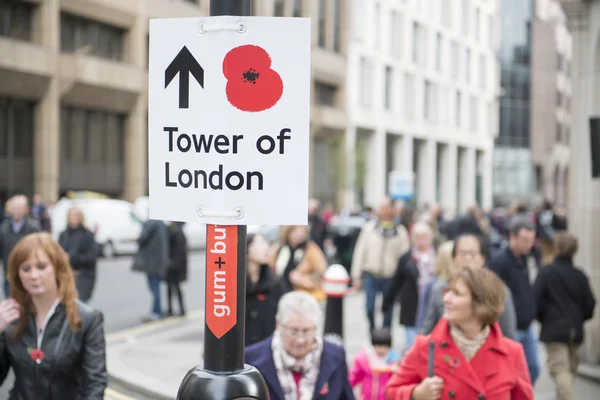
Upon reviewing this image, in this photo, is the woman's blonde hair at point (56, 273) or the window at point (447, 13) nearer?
the woman's blonde hair at point (56, 273)

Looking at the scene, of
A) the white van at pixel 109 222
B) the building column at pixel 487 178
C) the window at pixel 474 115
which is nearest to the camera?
the white van at pixel 109 222

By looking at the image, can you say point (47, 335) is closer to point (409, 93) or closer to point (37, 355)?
point (37, 355)

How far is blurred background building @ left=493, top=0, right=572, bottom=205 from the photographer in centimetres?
6506

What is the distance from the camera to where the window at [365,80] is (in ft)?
167

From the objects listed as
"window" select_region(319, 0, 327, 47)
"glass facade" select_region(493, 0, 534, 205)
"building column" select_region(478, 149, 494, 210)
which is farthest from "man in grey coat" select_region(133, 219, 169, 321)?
"glass facade" select_region(493, 0, 534, 205)

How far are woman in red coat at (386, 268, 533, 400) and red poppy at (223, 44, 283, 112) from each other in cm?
174

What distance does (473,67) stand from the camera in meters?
62.0

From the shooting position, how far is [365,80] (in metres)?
51.2

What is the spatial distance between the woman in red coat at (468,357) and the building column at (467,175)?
60618mm

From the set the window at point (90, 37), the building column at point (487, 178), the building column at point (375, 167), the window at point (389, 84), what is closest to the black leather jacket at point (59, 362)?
the window at point (90, 37)

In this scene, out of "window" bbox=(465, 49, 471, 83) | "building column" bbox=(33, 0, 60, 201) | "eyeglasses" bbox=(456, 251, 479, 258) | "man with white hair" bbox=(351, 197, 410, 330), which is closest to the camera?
"eyeglasses" bbox=(456, 251, 479, 258)

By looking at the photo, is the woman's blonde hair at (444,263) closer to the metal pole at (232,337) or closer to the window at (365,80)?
the metal pole at (232,337)

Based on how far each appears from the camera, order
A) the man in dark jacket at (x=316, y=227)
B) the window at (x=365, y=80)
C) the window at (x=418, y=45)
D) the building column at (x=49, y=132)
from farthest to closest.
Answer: the window at (x=418, y=45)
the window at (x=365, y=80)
the building column at (x=49, y=132)
the man in dark jacket at (x=316, y=227)

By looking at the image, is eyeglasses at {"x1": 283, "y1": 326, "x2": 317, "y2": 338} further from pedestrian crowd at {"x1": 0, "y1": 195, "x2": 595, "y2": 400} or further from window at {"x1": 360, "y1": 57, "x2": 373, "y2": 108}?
window at {"x1": 360, "y1": 57, "x2": 373, "y2": 108}
